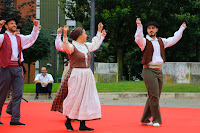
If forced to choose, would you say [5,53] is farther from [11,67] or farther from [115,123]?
[115,123]

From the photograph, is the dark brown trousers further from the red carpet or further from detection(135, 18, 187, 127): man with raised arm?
the red carpet

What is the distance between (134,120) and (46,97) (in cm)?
832

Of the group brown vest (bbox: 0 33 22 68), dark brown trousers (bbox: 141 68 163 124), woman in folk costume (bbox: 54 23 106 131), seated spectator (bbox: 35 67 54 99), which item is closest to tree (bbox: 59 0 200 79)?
seated spectator (bbox: 35 67 54 99)

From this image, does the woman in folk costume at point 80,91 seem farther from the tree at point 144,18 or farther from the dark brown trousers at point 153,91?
the tree at point 144,18

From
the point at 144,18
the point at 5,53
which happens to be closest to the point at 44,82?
the point at 5,53

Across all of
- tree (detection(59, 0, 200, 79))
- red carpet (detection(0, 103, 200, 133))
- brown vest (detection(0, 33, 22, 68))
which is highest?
tree (detection(59, 0, 200, 79))

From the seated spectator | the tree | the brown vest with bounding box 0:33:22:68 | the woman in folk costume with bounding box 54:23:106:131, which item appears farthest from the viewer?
the tree

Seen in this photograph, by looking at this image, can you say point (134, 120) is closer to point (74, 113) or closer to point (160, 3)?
point (74, 113)

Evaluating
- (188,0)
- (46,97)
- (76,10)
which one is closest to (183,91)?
(46,97)

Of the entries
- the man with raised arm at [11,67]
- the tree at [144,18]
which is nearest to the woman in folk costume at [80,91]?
the man with raised arm at [11,67]

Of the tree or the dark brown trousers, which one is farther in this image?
the tree

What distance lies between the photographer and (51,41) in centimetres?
3659

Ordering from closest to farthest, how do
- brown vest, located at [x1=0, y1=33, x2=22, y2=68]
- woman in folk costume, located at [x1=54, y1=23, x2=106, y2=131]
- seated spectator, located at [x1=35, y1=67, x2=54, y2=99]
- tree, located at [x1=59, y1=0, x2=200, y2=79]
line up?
woman in folk costume, located at [x1=54, y1=23, x2=106, y2=131], brown vest, located at [x1=0, y1=33, x2=22, y2=68], seated spectator, located at [x1=35, y1=67, x2=54, y2=99], tree, located at [x1=59, y1=0, x2=200, y2=79]

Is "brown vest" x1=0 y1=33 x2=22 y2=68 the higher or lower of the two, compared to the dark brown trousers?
higher
